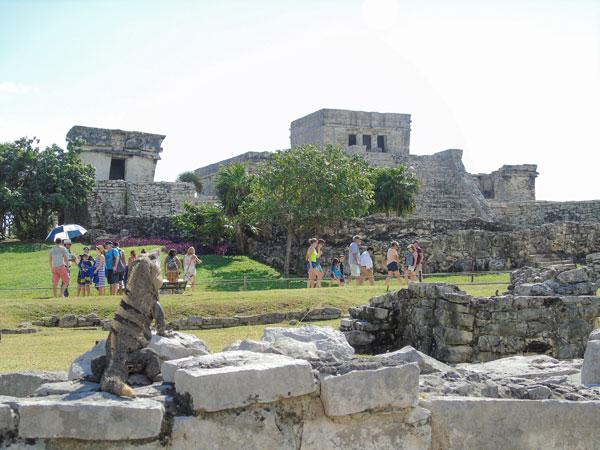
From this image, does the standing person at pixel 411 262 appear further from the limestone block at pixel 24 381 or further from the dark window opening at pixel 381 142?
the dark window opening at pixel 381 142

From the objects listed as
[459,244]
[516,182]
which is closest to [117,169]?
[459,244]

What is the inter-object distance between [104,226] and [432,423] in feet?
98.7

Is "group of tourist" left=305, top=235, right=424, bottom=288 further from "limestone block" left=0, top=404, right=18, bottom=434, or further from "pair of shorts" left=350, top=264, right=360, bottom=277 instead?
"limestone block" left=0, top=404, right=18, bottom=434

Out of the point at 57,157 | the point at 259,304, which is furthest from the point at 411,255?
the point at 57,157

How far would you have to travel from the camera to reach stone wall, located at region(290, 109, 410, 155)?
4969 centimetres

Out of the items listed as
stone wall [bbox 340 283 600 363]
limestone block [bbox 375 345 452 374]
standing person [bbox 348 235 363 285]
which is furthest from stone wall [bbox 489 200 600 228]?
limestone block [bbox 375 345 452 374]

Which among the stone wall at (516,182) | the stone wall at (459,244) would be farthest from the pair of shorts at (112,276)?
the stone wall at (516,182)

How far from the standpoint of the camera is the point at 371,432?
4.98m

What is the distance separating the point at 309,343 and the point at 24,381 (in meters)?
2.30

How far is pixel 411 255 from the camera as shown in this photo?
2095 cm

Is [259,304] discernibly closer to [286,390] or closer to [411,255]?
[411,255]

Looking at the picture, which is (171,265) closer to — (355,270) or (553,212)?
(355,270)

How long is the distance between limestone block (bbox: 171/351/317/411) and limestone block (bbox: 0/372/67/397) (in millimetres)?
1569

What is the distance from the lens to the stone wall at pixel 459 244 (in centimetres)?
2628
